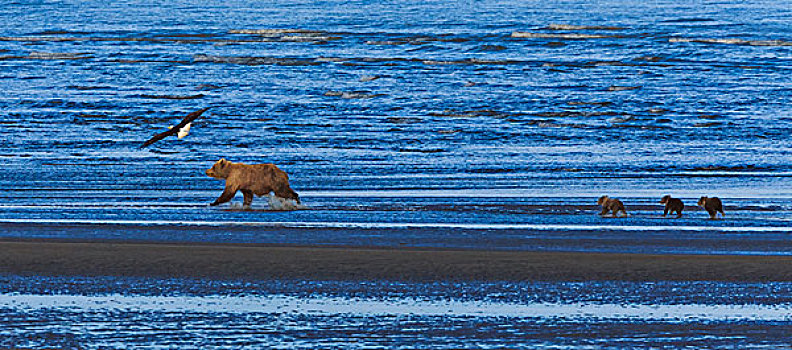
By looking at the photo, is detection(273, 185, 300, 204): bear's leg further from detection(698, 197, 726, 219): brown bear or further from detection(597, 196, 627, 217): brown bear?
detection(698, 197, 726, 219): brown bear

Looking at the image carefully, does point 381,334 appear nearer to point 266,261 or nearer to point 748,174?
point 266,261

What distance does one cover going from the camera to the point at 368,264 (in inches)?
303

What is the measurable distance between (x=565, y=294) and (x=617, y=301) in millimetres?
309

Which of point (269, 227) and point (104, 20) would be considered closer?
point (269, 227)

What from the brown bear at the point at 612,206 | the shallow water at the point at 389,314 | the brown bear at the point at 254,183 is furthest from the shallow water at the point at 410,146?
the brown bear at the point at 254,183

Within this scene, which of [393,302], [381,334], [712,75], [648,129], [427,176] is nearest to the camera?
[381,334]

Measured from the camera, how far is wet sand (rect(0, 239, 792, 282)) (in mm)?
7281

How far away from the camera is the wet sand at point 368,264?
728cm

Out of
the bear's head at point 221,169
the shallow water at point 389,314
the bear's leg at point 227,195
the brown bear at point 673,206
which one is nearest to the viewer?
the shallow water at point 389,314

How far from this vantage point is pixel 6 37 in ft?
107

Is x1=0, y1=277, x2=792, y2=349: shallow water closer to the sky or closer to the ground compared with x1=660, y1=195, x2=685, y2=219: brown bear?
closer to the sky

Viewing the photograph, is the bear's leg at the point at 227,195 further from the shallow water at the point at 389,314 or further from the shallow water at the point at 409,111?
the shallow water at the point at 389,314

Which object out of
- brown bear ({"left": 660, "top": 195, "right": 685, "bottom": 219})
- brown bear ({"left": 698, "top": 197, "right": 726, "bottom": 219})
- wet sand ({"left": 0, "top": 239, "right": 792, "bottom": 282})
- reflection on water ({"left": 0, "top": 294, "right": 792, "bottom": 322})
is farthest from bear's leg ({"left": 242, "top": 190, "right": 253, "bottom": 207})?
reflection on water ({"left": 0, "top": 294, "right": 792, "bottom": 322})

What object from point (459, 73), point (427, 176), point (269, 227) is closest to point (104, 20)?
point (459, 73)
